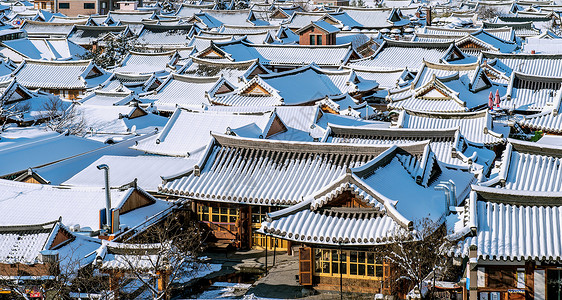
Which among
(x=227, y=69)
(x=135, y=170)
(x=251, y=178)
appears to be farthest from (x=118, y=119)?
(x=251, y=178)

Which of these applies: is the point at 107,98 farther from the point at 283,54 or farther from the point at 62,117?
the point at 283,54

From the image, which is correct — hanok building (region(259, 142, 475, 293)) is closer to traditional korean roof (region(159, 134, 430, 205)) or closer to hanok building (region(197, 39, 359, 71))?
traditional korean roof (region(159, 134, 430, 205))

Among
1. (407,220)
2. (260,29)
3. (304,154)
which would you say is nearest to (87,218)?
(304,154)

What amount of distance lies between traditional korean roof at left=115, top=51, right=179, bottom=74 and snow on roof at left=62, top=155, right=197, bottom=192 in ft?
122

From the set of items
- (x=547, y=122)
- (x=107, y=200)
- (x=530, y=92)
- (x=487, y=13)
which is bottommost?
(x=107, y=200)

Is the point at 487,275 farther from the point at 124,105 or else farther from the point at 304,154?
the point at 124,105

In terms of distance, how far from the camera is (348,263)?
86.6 ft

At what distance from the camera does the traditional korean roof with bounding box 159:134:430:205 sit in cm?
2983

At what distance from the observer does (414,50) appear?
69.6m

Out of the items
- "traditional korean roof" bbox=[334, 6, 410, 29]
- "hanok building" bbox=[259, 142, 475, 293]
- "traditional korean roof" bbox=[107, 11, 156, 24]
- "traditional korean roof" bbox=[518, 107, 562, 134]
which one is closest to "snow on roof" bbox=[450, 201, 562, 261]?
"hanok building" bbox=[259, 142, 475, 293]

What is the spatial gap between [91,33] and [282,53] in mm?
33133

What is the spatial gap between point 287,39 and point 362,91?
3424 centimetres

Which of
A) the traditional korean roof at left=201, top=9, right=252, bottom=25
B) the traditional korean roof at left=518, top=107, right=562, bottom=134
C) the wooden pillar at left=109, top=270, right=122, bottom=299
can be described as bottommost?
the wooden pillar at left=109, top=270, right=122, bottom=299

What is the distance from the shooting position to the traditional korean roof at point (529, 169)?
90.7ft
